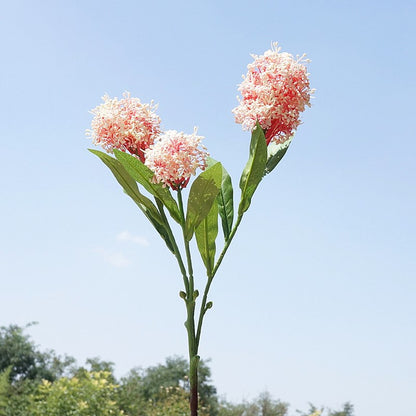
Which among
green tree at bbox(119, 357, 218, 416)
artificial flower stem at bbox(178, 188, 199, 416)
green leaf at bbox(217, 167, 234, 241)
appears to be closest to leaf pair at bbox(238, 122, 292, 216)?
green leaf at bbox(217, 167, 234, 241)

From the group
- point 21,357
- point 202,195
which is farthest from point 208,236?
point 21,357

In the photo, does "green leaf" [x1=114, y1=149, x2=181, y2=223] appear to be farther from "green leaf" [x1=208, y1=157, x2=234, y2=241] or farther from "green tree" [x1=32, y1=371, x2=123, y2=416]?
"green tree" [x1=32, y1=371, x2=123, y2=416]

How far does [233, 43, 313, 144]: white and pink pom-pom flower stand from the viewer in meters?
2.46

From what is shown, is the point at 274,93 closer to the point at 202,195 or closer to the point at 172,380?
the point at 202,195

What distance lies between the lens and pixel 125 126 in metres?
2.63

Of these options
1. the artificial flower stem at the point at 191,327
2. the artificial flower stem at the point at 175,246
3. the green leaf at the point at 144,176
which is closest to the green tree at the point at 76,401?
the artificial flower stem at the point at 191,327

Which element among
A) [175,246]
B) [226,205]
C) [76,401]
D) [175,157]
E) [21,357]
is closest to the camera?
[175,157]

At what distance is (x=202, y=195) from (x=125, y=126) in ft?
1.62

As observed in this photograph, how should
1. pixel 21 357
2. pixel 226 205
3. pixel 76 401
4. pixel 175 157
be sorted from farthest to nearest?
pixel 21 357
pixel 76 401
pixel 226 205
pixel 175 157

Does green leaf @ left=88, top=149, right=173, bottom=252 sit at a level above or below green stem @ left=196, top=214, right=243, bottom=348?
above

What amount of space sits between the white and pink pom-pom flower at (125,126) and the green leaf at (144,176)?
172mm

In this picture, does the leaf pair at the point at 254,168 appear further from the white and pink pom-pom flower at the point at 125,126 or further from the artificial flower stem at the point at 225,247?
the white and pink pom-pom flower at the point at 125,126

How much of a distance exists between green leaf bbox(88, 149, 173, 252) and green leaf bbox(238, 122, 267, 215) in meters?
0.36

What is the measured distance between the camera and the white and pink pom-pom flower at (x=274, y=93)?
246cm
